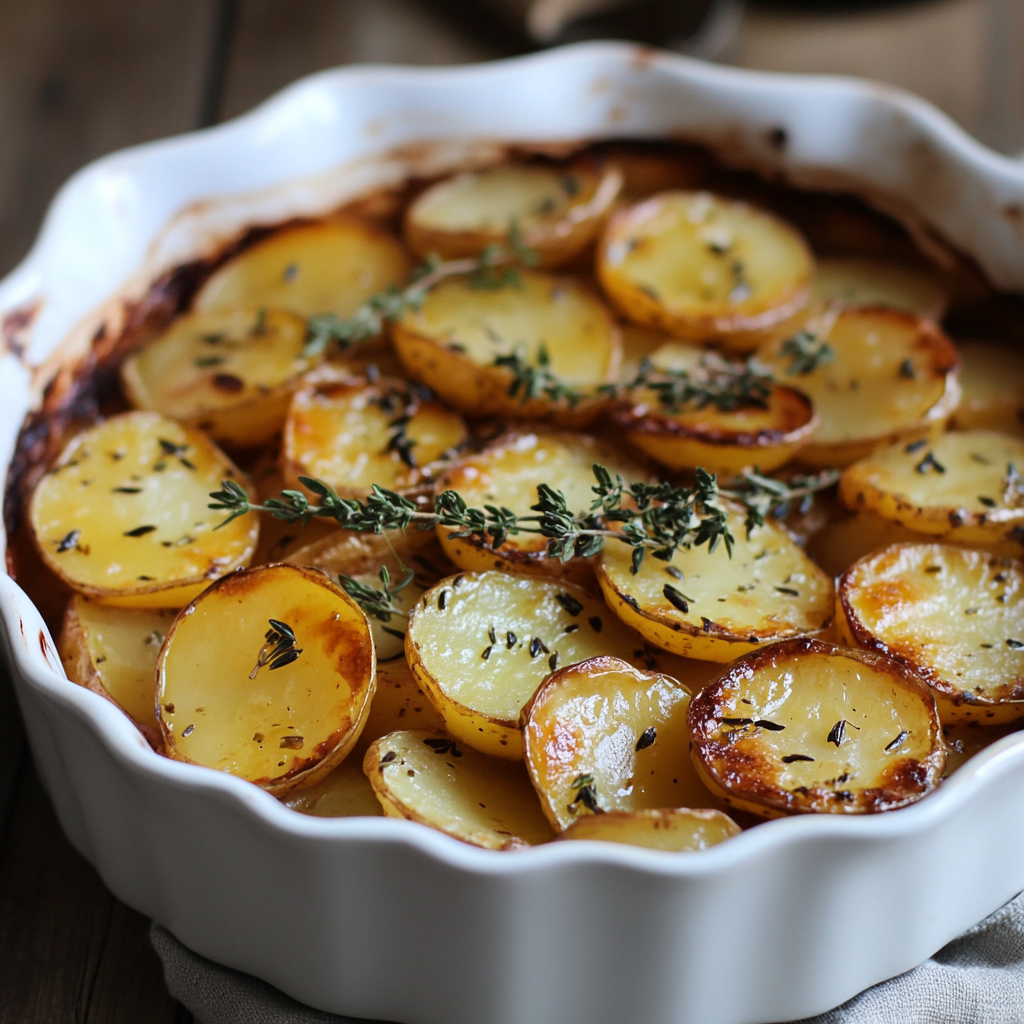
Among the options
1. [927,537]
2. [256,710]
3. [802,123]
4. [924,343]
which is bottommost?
[256,710]

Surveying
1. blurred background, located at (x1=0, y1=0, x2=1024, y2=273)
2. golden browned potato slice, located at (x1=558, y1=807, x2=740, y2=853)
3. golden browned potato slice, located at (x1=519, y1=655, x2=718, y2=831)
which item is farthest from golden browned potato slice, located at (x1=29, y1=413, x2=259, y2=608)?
blurred background, located at (x1=0, y1=0, x2=1024, y2=273)

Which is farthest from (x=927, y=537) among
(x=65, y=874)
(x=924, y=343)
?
(x=65, y=874)

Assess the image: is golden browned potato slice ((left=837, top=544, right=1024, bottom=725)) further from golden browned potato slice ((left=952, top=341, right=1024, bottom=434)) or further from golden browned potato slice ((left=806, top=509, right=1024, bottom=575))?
golden browned potato slice ((left=952, top=341, right=1024, bottom=434))

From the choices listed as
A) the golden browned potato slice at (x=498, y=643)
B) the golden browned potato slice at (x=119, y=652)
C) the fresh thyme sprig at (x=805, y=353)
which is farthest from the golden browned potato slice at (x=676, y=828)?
the fresh thyme sprig at (x=805, y=353)

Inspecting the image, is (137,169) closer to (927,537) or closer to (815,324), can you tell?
(815,324)

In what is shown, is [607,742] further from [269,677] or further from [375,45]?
[375,45]
